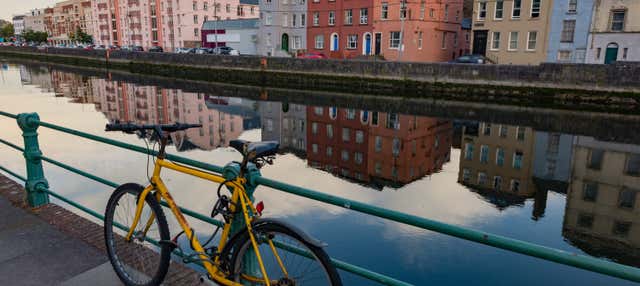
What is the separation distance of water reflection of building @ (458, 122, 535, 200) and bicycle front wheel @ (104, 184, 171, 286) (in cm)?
1113

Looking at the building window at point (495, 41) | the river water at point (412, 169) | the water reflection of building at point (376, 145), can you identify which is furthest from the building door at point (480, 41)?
the water reflection of building at point (376, 145)

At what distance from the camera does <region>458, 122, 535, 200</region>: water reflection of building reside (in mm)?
13492

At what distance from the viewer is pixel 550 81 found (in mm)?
25891

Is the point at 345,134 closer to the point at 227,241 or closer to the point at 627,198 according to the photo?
the point at 627,198

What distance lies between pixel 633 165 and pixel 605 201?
15.5 feet

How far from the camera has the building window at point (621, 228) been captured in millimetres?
9769

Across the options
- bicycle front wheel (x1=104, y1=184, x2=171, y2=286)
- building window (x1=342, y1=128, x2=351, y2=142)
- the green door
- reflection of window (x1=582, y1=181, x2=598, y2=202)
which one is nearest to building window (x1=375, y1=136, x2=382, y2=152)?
building window (x1=342, y1=128, x2=351, y2=142)

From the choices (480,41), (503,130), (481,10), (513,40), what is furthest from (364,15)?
(503,130)

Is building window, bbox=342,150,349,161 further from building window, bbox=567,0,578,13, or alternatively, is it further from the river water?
building window, bbox=567,0,578,13

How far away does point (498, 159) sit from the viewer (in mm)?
16812

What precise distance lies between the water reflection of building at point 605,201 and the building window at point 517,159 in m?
1.78

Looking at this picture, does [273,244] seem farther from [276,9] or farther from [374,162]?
[276,9]

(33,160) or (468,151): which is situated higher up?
(33,160)

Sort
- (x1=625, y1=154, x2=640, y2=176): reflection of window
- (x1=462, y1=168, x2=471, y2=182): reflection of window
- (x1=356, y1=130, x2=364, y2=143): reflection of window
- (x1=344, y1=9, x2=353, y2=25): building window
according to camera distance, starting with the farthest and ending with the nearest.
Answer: (x1=344, y1=9, x2=353, y2=25): building window
(x1=356, y1=130, x2=364, y2=143): reflection of window
(x1=625, y1=154, x2=640, y2=176): reflection of window
(x1=462, y1=168, x2=471, y2=182): reflection of window
